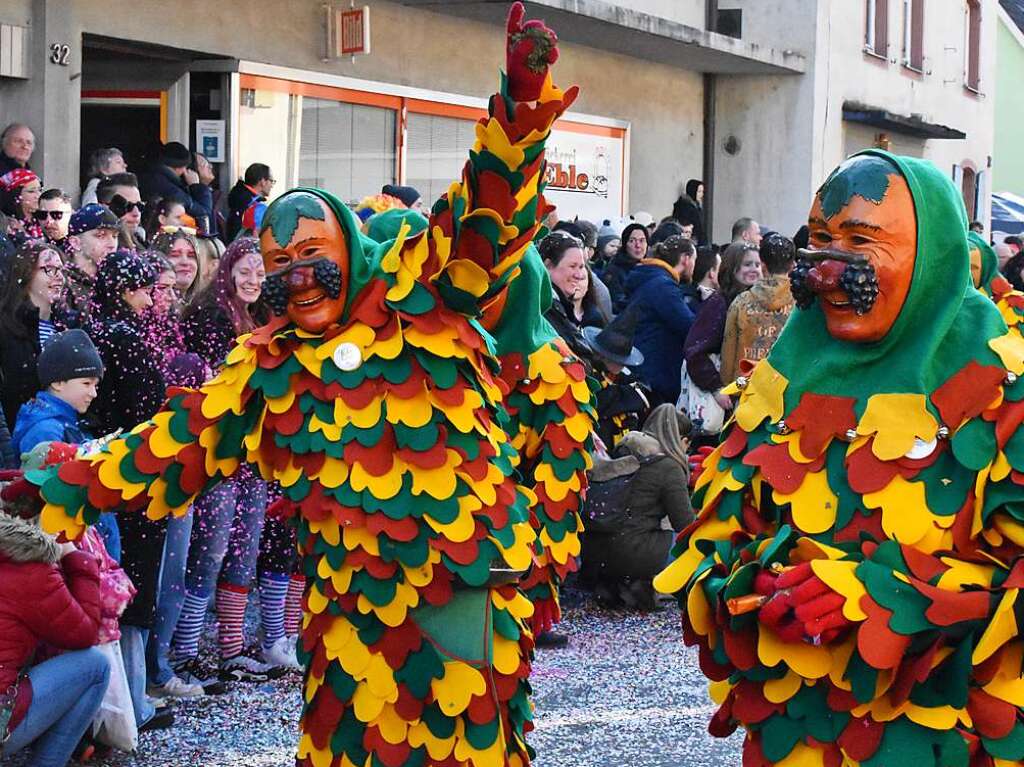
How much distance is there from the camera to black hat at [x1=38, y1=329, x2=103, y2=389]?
19.5 feet

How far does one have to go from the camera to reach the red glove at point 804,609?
3.09 meters

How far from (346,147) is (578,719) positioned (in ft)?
28.3

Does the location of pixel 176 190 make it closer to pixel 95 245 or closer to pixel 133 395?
pixel 95 245

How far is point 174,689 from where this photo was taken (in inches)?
261

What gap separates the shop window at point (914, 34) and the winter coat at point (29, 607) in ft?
68.1

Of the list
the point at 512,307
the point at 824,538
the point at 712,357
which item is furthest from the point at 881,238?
the point at 712,357

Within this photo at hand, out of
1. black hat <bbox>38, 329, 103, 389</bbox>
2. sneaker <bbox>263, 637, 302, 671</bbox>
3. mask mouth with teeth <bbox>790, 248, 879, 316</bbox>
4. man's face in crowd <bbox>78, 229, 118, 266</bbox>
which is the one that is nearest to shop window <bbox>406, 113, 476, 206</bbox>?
man's face in crowd <bbox>78, 229, 118, 266</bbox>

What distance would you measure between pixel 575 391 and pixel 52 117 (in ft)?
20.3

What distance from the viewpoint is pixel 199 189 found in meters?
11.0

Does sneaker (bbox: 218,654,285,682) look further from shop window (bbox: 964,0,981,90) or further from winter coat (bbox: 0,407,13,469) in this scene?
shop window (bbox: 964,0,981,90)

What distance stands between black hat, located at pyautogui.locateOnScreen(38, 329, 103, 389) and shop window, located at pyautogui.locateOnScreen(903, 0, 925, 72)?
20.1m

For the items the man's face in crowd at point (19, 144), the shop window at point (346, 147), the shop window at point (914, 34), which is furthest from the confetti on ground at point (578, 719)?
the shop window at point (914, 34)

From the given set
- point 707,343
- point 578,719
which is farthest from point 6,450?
point 707,343

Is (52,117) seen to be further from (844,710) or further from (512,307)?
(844,710)
